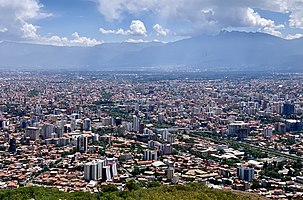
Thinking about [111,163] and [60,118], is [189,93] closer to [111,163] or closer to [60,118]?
[60,118]

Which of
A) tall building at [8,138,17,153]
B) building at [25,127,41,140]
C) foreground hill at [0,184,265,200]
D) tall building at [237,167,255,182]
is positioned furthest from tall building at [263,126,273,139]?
foreground hill at [0,184,265,200]

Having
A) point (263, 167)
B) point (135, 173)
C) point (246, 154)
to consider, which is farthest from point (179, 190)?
point (246, 154)

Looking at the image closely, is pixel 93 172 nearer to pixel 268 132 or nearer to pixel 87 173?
pixel 87 173

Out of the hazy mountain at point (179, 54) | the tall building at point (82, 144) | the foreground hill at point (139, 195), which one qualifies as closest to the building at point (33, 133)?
the tall building at point (82, 144)

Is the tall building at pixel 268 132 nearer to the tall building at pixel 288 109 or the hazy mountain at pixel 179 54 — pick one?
the tall building at pixel 288 109

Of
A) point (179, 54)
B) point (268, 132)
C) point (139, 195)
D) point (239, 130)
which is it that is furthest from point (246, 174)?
point (179, 54)

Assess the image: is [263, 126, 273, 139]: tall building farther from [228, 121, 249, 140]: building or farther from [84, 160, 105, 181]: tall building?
[84, 160, 105, 181]: tall building
